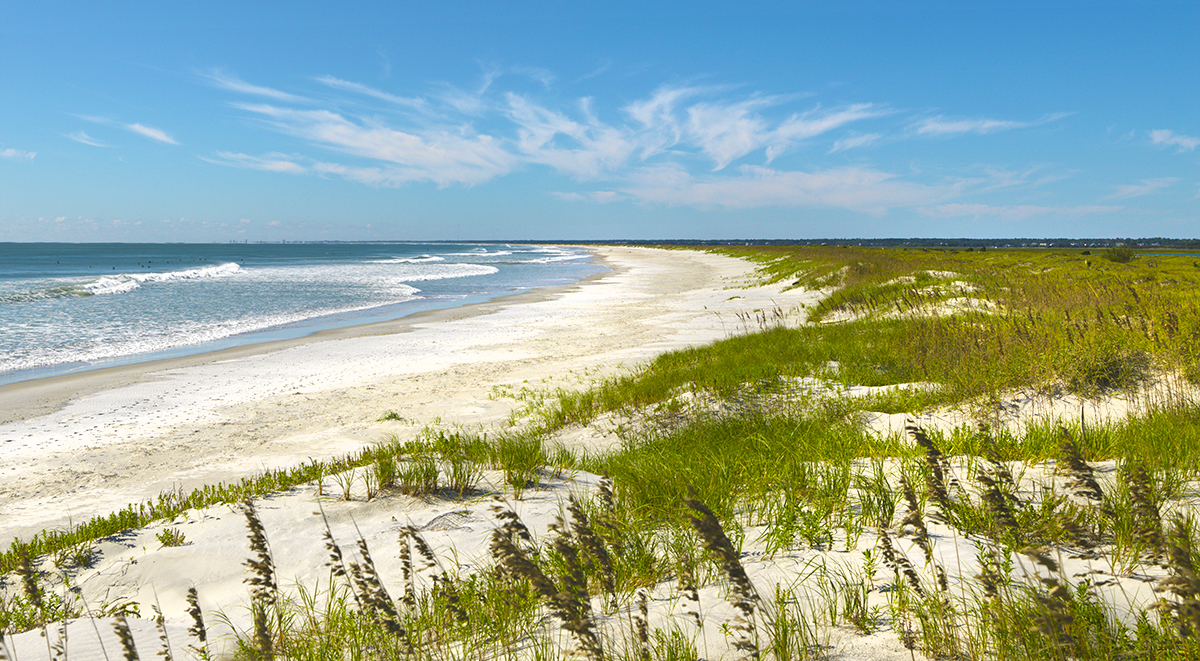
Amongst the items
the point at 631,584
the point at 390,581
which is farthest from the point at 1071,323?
the point at 390,581

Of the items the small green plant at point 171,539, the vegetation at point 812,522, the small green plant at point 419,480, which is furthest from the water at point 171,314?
the small green plant at point 419,480

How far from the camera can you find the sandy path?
6918mm

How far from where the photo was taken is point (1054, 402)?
630cm

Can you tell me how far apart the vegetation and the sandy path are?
126 centimetres

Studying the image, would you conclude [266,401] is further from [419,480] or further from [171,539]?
[419,480]

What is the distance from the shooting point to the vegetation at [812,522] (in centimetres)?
229

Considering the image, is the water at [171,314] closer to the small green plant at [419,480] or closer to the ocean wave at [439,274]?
the ocean wave at [439,274]

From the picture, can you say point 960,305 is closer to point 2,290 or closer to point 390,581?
point 390,581

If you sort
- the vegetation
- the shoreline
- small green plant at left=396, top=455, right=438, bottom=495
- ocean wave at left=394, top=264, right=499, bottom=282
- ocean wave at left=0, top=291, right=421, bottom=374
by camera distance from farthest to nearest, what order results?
ocean wave at left=394, top=264, right=499, bottom=282
ocean wave at left=0, top=291, right=421, bottom=374
the shoreline
small green plant at left=396, top=455, right=438, bottom=495
the vegetation

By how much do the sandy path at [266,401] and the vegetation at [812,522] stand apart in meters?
1.26

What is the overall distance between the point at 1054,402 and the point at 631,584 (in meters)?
5.74

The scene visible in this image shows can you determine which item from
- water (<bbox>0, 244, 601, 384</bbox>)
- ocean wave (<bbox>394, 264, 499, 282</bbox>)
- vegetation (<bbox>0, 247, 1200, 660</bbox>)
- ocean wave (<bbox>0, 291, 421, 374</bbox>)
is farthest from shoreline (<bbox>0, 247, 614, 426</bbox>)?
ocean wave (<bbox>394, 264, 499, 282</bbox>)

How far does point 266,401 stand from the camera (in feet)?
34.2

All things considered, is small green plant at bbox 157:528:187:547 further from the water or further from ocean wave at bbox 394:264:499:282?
ocean wave at bbox 394:264:499:282
